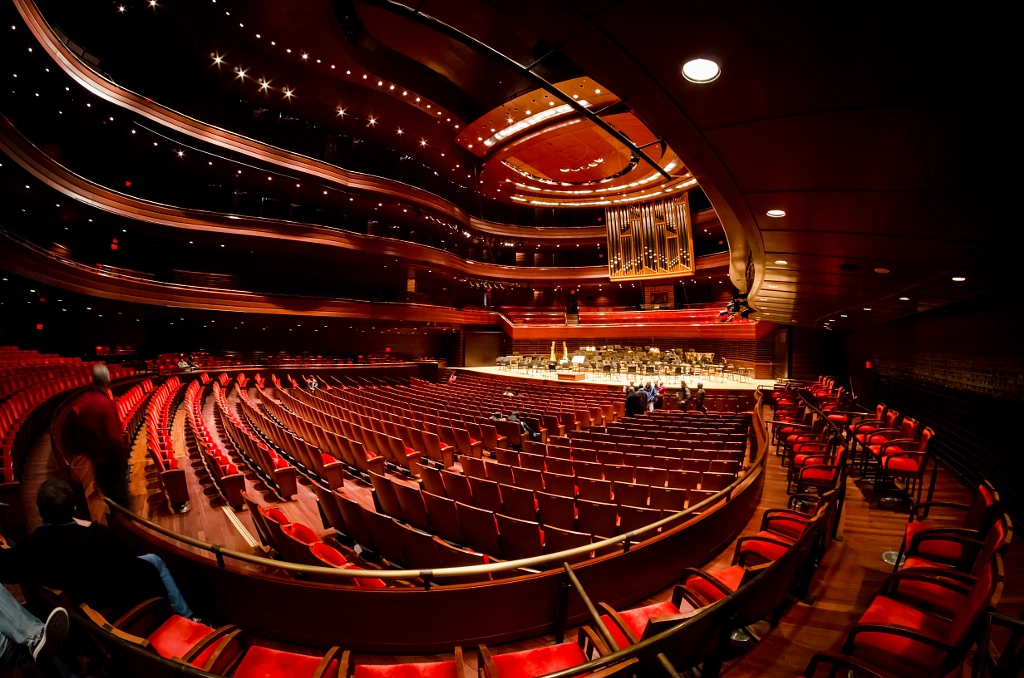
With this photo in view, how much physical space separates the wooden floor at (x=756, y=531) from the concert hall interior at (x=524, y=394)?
1.2 inches

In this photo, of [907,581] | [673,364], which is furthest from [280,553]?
[673,364]

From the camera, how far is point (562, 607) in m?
2.42

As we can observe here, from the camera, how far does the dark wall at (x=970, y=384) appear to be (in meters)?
4.31

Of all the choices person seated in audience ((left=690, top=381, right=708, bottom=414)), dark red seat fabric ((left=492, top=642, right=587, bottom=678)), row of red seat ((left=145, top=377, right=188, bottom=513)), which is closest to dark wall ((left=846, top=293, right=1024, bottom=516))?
person seated in audience ((left=690, top=381, right=708, bottom=414))

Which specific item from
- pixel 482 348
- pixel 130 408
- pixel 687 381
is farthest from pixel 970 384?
pixel 482 348

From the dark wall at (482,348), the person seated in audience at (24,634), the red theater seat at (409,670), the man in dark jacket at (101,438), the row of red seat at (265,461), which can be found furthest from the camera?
the dark wall at (482,348)

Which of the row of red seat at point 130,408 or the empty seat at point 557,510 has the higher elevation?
the row of red seat at point 130,408

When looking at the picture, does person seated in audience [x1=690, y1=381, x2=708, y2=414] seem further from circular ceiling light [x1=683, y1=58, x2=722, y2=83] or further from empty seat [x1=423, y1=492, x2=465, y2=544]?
circular ceiling light [x1=683, y1=58, x2=722, y2=83]

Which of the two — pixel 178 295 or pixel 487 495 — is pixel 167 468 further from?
pixel 178 295

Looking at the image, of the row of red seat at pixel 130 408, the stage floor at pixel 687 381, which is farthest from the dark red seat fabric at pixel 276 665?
the stage floor at pixel 687 381

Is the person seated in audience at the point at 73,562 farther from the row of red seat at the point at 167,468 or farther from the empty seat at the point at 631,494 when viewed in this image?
the empty seat at the point at 631,494

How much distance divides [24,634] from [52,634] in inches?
4.3

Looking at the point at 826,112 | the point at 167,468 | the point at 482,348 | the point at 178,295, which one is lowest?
the point at 167,468

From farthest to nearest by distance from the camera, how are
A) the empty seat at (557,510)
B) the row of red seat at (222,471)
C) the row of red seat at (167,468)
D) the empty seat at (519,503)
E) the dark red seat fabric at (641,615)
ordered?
1. the row of red seat at (222,471)
2. the row of red seat at (167,468)
3. the empty seat at (519,503)
4. the empty seat at (557,510)
5. the dark red seat fabric at (641,615)
